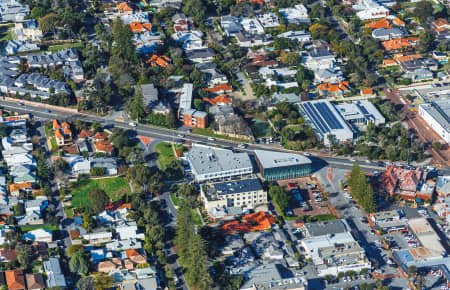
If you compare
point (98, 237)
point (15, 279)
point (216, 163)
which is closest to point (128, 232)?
point (98, 237)

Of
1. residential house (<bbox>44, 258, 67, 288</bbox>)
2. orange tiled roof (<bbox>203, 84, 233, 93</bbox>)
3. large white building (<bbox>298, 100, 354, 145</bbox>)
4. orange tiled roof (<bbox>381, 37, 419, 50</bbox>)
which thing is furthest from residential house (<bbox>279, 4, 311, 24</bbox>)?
residential house (<bbox>44, 258, 67, 288</bbox>)

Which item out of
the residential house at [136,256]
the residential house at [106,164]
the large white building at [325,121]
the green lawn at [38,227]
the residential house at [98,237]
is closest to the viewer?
the residential house at [136,256]

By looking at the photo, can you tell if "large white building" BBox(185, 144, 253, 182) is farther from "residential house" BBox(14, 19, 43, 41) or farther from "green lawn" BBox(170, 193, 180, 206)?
"residential house" BBox(14, 19, 43, 41)

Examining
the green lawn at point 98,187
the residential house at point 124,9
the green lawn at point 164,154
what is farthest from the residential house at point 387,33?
the green lawn at point 98,187

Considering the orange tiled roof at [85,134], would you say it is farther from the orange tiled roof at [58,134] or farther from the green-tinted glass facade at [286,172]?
the green-tinted glass facade at [286,172]

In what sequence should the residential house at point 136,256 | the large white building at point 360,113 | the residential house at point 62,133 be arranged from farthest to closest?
the large white building at point 360,113 < the residential house at point 62,133 < the residential house at point 136,256

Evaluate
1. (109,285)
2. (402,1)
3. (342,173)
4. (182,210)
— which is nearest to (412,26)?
(402,1)
